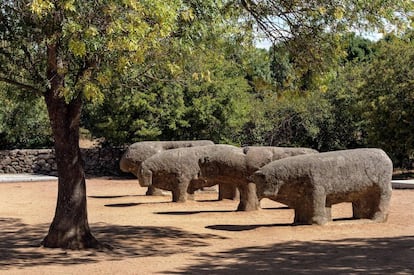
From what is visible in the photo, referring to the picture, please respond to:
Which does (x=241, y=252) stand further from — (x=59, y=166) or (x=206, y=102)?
(x=206, y=102)

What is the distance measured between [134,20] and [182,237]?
5.91m

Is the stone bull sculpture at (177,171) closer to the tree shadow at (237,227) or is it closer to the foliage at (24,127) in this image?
the tree shadow at (237,227)

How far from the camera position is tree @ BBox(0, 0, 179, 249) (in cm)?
809

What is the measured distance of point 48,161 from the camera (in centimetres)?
3170

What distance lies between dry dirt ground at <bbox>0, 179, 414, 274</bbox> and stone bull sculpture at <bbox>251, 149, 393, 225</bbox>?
458 mm

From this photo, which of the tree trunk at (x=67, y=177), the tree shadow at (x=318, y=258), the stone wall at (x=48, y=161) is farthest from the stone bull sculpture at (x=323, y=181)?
the stone wall at (x=48, y=161)

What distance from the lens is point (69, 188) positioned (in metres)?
11.4

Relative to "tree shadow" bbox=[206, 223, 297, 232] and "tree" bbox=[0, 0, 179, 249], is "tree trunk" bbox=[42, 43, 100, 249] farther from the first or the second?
"tree shadow" bbox=[206, 223, 297, 232]

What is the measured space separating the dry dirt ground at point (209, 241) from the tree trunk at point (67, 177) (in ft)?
1.10

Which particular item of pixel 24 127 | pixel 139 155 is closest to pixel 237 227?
pixel 139 155

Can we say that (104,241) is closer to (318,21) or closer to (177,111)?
(318,21)

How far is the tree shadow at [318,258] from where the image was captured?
356 inches

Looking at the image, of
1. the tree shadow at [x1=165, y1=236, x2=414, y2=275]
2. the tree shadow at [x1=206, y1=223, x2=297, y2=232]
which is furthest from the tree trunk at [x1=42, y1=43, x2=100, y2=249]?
the tree shadow at [x1=206, y1=223, x2=297, y2=232]

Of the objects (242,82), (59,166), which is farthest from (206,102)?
(59,166)
